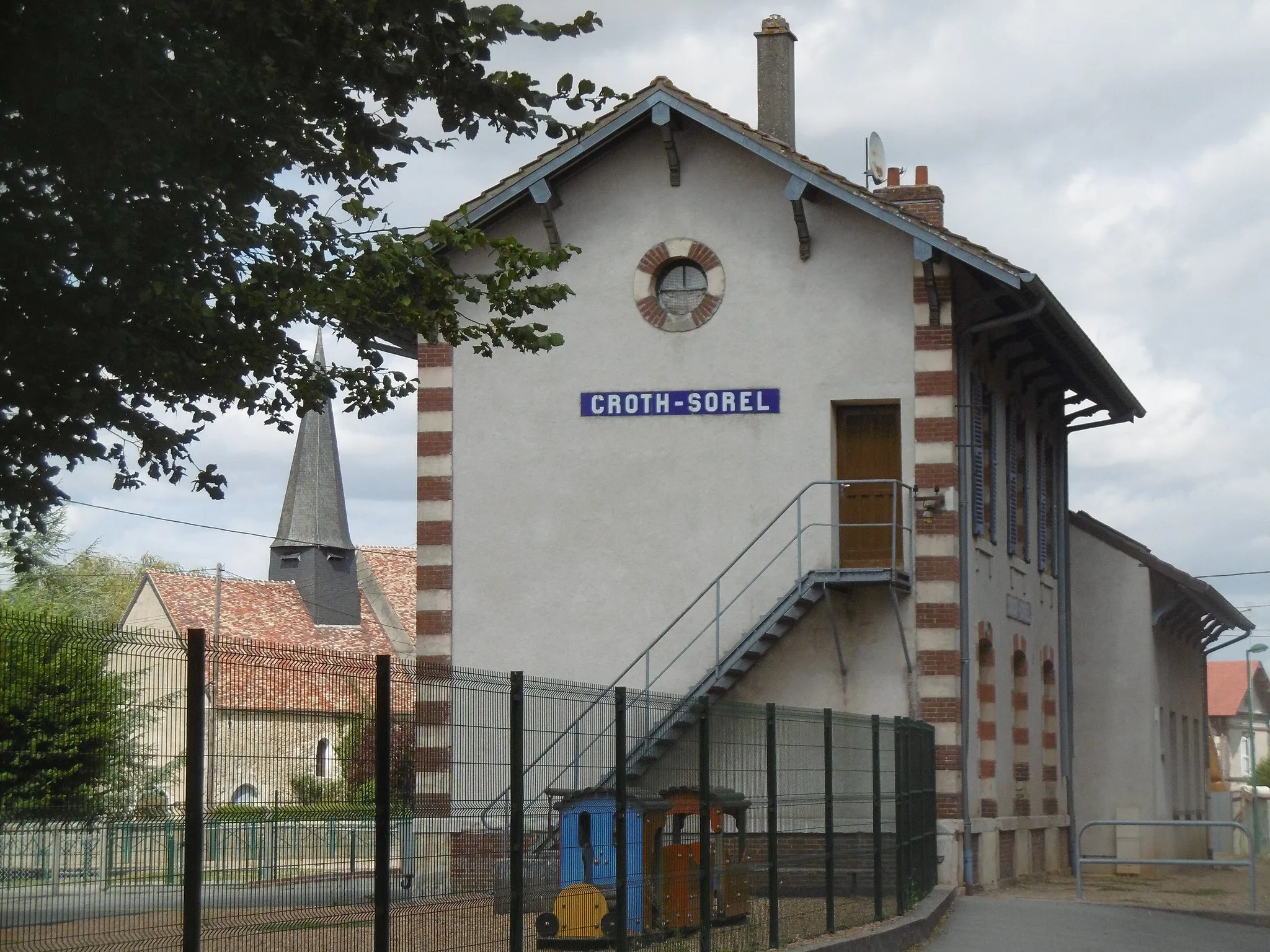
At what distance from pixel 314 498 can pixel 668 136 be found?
5821 cm

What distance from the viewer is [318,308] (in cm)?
1174

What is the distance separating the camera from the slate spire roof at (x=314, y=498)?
77812 mm

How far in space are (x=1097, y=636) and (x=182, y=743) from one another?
79.8 ft

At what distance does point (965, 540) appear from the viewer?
22250 mm

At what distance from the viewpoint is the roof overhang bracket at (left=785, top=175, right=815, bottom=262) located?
71.3 ft

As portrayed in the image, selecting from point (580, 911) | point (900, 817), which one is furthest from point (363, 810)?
point (900, 817)

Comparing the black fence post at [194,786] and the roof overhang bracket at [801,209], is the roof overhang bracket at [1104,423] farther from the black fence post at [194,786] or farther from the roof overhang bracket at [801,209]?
the black fence post at [194,786]

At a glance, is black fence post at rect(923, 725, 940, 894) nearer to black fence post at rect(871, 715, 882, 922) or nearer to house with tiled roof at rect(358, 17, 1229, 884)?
house with tiled roof at rect(358, 17, 1229, 884)

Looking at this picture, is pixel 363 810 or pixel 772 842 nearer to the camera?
pixel 363 810

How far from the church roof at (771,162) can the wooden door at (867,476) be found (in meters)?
1.93

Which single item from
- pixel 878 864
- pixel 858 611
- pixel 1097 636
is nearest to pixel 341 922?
pixel 878 864

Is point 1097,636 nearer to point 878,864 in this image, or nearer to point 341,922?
point 878,864

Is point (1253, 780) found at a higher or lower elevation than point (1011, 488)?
lower

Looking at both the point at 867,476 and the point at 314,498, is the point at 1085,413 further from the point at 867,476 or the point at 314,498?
the point at 314,498
